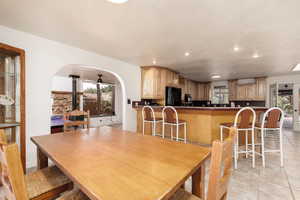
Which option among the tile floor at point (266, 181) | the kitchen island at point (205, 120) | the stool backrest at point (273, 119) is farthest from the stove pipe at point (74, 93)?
the stool backrest at point (273, 119)

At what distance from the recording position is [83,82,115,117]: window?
6.60 m

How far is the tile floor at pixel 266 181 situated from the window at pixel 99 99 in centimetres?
575

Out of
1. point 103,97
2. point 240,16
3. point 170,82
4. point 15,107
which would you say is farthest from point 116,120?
point 240,16

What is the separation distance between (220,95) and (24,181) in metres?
7.92

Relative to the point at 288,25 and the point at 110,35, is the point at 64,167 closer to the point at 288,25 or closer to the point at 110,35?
the point at 110,35

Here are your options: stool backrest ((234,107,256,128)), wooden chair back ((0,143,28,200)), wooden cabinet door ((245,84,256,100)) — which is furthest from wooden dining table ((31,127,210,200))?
wooden cabinet door ((245,84,256,100))

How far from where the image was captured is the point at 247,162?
261 cm

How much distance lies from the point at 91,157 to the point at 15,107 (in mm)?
1970

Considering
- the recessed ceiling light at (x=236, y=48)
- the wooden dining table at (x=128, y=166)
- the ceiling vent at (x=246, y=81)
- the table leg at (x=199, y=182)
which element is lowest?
the table leg at (x=199, y=182)

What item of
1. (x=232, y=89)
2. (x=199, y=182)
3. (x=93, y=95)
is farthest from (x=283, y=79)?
(x=93, y=95)

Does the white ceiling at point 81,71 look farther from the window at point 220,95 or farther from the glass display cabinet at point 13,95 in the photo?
the window at point 220,95

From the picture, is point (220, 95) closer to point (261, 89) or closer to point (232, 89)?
point (232, 89)

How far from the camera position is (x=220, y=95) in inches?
290

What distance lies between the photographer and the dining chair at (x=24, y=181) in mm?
602
